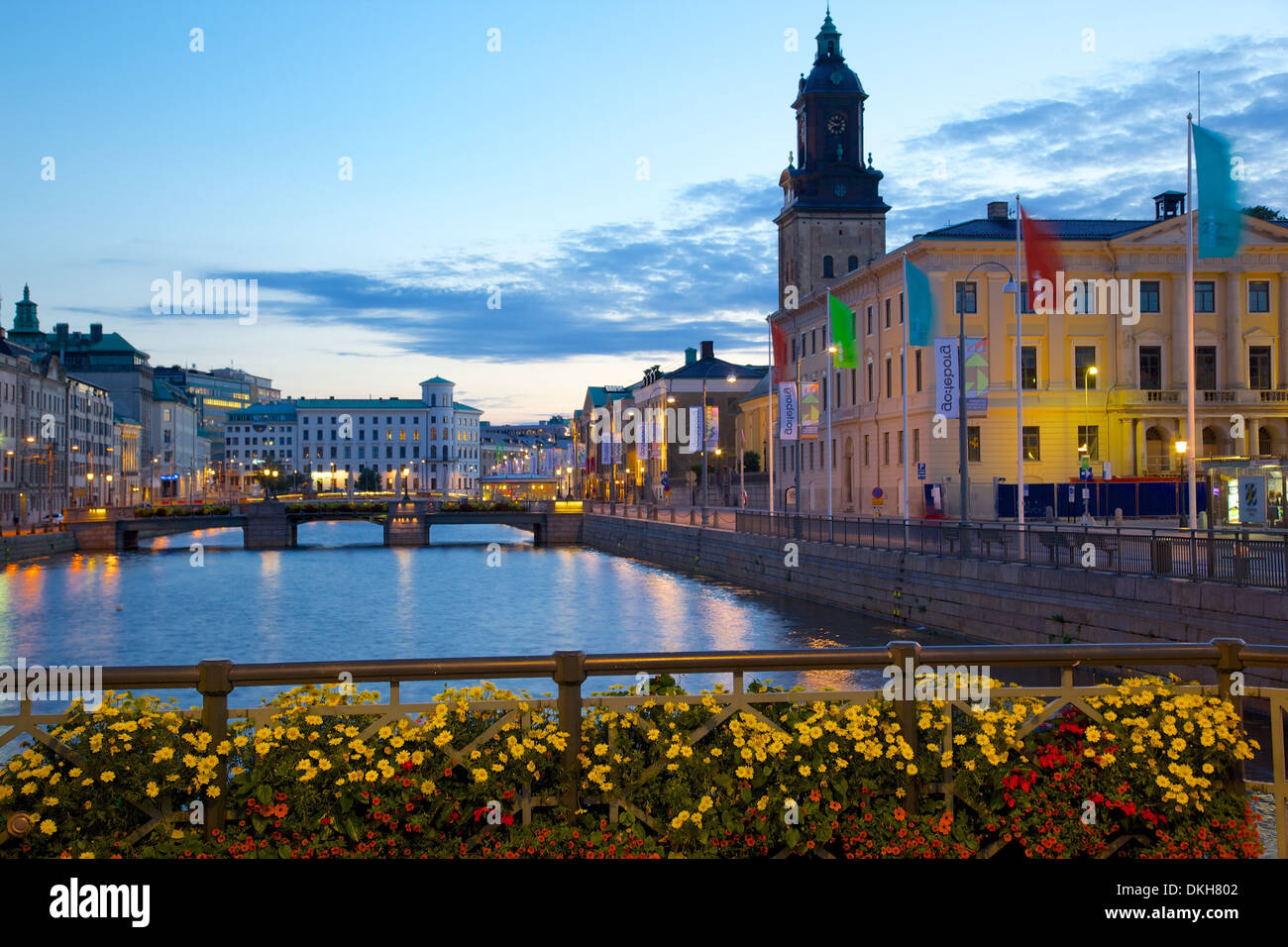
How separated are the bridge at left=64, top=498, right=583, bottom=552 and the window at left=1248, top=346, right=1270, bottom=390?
57956 millimetres

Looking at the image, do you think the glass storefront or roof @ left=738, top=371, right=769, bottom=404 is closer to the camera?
the glass storefront

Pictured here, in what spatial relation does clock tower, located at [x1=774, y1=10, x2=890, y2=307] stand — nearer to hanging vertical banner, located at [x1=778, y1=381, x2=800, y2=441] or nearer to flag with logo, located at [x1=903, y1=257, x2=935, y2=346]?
hanging vertical banner, located at [x1=778, y1=381, x2=800, y2=441]

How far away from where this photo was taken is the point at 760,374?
14938cm

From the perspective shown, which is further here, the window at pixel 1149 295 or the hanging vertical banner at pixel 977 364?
the window at pixel 1149 295

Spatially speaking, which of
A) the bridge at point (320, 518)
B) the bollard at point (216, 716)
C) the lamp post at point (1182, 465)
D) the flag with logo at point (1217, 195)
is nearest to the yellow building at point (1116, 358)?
the lamp post at point (1182, 465)

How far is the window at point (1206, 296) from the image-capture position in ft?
222

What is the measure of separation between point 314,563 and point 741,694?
3149 inches

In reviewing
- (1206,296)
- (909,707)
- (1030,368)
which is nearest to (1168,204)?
(1206,296)

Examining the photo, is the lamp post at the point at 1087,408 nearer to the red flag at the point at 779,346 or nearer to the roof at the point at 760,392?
the red flag at the point at 779,346

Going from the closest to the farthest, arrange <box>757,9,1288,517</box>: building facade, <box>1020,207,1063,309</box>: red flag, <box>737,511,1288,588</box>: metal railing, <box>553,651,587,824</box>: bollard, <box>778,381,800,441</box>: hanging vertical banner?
1. <box>553,651,587,824</box>: bollard
2. <box>737,511,1288,588</box>: metal railing
3. <box>1020,207,1063,309</box>: red flag
4. <box>778,381,800,441</box>: hanging vertical banner
5. <box>757,9,1288,517</box>: building facade

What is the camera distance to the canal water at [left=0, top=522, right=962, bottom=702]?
39.0 m

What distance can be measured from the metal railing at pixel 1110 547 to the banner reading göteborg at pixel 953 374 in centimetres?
865

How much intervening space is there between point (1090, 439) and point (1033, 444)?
3209 millimetres

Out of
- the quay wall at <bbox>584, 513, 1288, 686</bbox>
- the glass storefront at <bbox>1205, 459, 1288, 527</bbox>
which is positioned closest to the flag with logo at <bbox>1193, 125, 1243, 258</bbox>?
the quay wall at <bbox>584, 513, 1288, 686</bbox>
